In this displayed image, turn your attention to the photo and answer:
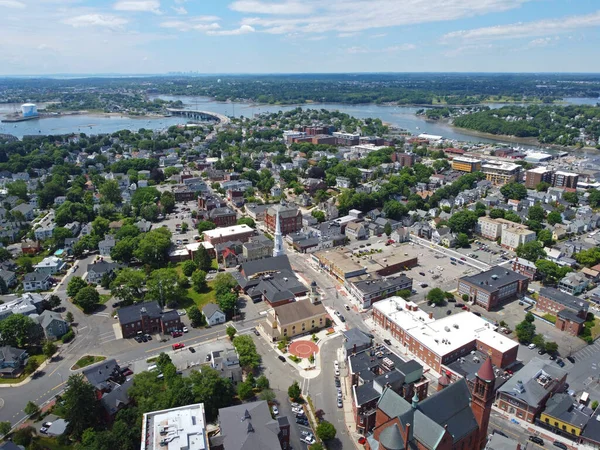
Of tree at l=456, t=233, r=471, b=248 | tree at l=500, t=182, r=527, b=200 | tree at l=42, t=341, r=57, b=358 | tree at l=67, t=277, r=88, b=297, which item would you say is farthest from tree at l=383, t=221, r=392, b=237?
tree at l=42, t=341, r=57, b=358

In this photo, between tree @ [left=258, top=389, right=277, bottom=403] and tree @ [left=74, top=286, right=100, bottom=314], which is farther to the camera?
tree @ [left=74, top=286, right=100, bottom=314]

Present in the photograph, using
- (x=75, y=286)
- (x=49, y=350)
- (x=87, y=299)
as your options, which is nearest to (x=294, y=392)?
(x=49, y=350)

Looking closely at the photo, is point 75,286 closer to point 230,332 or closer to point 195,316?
point 195,316

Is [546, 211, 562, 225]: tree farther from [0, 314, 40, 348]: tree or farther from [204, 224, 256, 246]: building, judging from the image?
[0, 314, 40, 348]: tree

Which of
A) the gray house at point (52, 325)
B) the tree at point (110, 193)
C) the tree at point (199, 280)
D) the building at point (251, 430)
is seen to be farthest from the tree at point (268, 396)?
the tree at point (110, 193)

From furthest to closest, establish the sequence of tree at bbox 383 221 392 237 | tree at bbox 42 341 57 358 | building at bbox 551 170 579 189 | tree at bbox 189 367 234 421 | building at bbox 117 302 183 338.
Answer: building at bbox 551 170 579 189
tree at bbox 383 221 392 237
building at bbox 117 302 183 338
tree at bbox 42 341 57 358
tree at bbox 189 367 234 421

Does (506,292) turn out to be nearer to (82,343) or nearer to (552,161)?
(82,343)

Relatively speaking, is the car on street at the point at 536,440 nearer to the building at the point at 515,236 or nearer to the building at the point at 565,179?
the building at the point at 515,236
